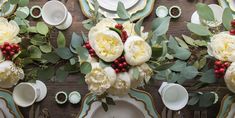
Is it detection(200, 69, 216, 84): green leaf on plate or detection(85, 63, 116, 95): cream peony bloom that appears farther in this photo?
detection(200, 69, 216, 84): green leaf on plate

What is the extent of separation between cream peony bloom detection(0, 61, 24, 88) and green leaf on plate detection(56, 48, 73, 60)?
0.31 feet

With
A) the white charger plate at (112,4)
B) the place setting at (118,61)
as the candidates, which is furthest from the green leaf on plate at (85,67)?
the white charger plate at (112,4)

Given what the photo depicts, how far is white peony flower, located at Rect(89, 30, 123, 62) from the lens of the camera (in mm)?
810

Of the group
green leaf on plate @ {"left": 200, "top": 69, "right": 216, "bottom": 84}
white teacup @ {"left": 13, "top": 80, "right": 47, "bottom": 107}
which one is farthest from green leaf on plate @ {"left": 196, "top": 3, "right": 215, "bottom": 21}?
white teacup @ {"left": 13, "top": 80, "right": 47, "bottom": 107}

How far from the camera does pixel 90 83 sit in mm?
837

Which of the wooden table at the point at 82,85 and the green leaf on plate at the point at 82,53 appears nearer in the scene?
the green leaf on plate at the point at 82,53

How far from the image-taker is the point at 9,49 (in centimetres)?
90

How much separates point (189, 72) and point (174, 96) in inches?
3.8

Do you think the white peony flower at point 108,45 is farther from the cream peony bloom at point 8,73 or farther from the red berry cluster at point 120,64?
the cream peony bloom at point 8,73

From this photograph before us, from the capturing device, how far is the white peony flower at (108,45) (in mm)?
810

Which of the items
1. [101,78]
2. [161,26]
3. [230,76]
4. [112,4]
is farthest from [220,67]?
[112,4]

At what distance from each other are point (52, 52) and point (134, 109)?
0.87 feet

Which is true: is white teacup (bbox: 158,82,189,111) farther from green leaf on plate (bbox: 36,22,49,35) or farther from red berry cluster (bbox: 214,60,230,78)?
green leaf on plate (bbox: 36,22,49,35)

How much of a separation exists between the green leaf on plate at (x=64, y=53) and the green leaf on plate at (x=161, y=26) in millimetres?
197
